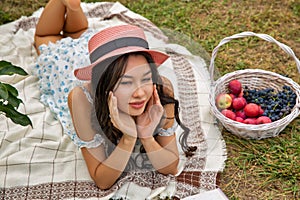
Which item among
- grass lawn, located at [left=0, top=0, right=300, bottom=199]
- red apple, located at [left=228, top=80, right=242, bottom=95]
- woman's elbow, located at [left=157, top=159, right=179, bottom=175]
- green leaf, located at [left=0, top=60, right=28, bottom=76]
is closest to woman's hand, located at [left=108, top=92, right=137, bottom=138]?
woman's elbow, located at [left=157, top=159, right=179, bottom=175]

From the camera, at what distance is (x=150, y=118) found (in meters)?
1.86

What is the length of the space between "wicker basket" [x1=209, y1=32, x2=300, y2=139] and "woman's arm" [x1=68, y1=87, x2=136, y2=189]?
490 mm

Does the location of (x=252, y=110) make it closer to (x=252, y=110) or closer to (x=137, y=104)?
→ (x=252, y=110)

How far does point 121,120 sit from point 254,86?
2.84 ft

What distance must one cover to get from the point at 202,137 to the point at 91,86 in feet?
1.78

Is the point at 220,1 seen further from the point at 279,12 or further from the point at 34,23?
the point at 34,23

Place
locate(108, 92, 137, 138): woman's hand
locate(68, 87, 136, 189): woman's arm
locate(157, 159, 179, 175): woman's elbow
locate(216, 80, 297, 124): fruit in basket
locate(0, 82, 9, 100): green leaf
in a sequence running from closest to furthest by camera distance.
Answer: locate(0, 82, 9, 100): green leaf, locate(108, 92, 137, 138): woman's hand, locate(68, 87, 136, 189): woman's arm, locate(157, 159, 179, 175): woman's elbow, locate(216, 80, 297, 124): fruit in basket

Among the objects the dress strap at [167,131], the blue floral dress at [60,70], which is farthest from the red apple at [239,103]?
the blue floral dress at [60,70]

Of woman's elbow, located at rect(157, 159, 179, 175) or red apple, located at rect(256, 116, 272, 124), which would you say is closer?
woman's elbow, located at rect(157, 159, 179, 175)

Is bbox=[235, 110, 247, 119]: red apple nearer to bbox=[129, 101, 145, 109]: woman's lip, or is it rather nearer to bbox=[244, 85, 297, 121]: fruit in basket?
bbox=[244, 85, 297, 121]: fruit in basket

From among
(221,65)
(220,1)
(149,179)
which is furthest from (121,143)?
(220,1)

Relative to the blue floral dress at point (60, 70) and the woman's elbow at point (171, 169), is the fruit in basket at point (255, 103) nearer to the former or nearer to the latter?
the woman's elbow at point (171, 169)

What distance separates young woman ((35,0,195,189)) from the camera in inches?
68.4

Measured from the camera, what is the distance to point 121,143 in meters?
1.90
